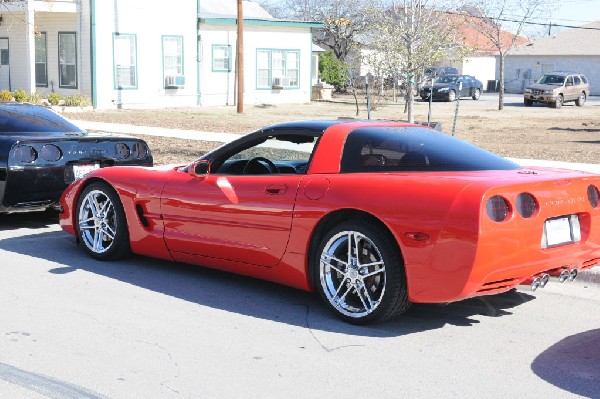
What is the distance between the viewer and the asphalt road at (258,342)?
466cm

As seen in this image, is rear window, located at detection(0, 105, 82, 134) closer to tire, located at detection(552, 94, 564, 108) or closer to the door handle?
the door handle

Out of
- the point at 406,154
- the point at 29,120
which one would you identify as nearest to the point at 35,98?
the point at 29,120

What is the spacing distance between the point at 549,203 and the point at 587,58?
60.7 metres

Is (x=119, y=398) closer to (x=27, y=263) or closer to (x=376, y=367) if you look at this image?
(x=376, y=367)

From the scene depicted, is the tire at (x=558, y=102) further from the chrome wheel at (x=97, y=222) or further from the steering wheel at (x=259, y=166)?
the steering wheel at (x=259, y=166)

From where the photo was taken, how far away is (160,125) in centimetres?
2448

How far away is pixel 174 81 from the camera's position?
34.0 metres

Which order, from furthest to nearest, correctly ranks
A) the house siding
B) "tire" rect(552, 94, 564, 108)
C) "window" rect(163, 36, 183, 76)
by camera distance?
1. the house siding
2. "tire" rect(552, 94, 564, 108)
3. "window" rect(163, 36, 183, 76)

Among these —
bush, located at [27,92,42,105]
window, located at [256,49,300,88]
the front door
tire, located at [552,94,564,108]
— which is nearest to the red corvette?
bush, located at [27,92,42,105]

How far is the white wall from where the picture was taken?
35531 millimetres

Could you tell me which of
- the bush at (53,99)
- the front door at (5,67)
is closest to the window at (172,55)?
the bush at (53,99)

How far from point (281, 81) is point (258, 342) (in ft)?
111

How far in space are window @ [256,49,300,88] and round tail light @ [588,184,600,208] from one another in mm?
32304

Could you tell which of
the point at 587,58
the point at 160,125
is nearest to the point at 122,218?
the point at 160,125
